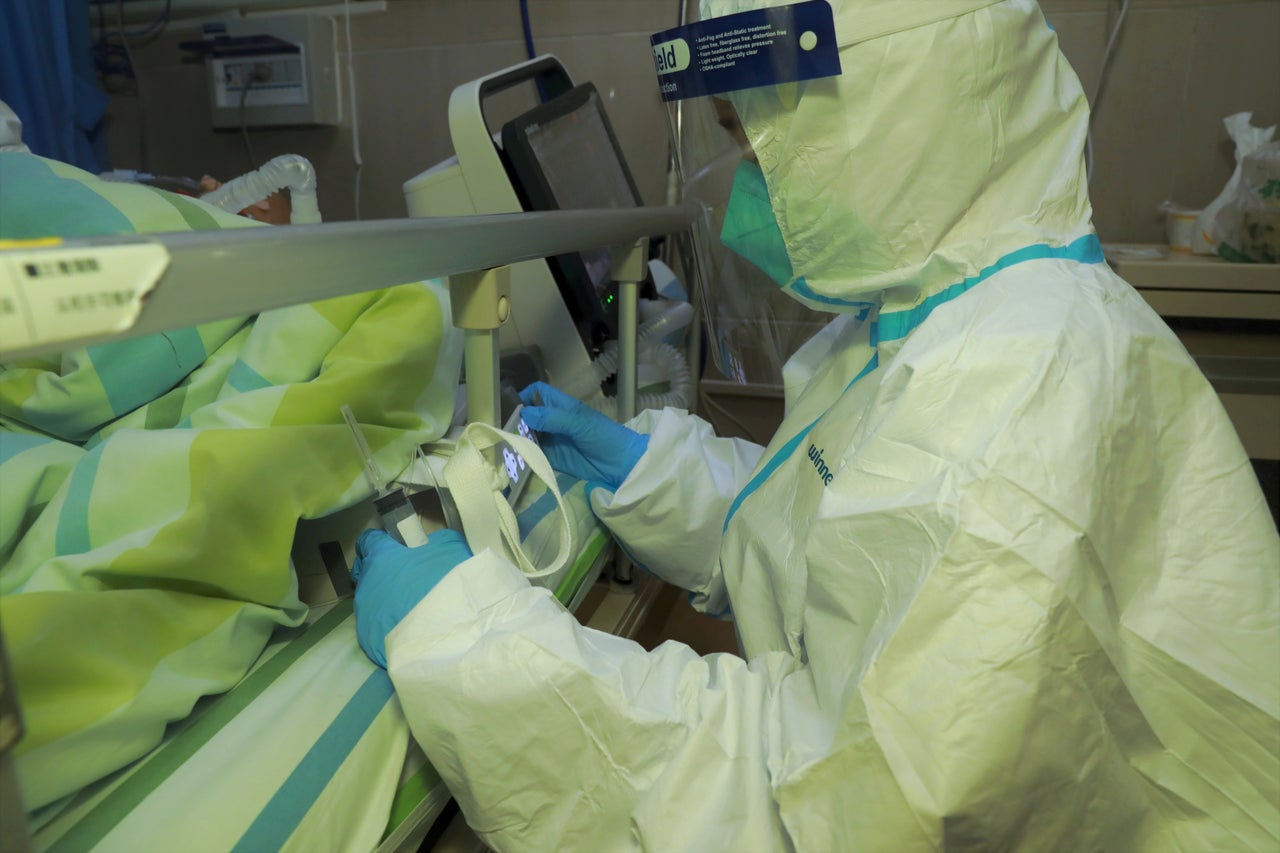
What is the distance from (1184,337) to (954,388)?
3.88 feet

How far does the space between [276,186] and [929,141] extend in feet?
3.77

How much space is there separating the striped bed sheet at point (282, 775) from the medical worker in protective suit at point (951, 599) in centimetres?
4

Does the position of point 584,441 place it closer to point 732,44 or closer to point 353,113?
point 732,44

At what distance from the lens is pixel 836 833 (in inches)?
21.6

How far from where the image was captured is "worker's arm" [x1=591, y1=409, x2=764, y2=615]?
3.38ft

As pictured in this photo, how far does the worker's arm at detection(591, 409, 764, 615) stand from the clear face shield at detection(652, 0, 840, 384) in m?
0.18

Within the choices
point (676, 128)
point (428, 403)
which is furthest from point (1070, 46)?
point (428, 403)

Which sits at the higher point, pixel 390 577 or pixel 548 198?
pixel 548 198

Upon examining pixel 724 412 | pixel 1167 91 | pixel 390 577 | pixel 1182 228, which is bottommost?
pixel 724 412

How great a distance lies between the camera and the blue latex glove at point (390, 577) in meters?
0.66

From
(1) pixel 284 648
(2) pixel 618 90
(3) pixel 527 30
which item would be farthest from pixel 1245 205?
(1) pixel 284 648

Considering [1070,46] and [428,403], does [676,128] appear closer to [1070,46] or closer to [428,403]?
[428,403]

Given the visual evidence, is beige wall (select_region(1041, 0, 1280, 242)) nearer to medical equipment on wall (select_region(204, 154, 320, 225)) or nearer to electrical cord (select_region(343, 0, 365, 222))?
medical equipment on wall (select_region(204, 154, 320, 225))

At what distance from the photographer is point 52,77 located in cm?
178
